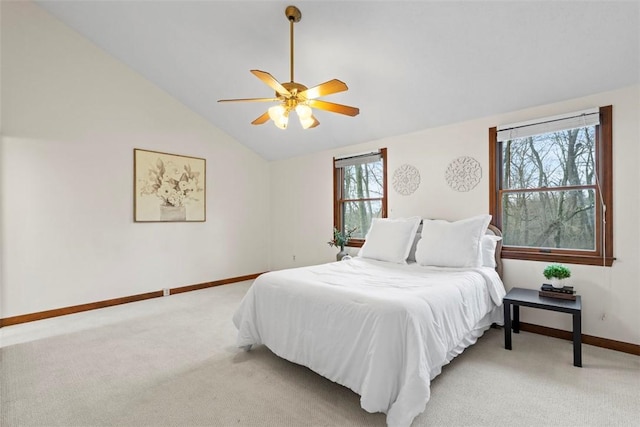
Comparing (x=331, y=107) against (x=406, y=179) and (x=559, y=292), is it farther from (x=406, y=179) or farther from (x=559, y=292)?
(x=559, y=292)

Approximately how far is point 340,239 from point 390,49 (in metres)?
2.53

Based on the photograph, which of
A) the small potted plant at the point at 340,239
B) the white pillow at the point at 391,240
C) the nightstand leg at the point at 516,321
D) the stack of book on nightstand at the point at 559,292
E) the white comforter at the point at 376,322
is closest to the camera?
the white comforter at the point at 376,322

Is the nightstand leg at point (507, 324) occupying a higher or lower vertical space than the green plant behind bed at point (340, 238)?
lower

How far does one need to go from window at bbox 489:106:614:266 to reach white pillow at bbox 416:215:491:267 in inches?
19.6

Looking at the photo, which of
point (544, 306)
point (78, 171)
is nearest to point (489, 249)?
point (544, 306)

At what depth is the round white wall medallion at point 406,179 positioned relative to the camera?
A: 156 inches

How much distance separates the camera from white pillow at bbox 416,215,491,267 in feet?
9.65

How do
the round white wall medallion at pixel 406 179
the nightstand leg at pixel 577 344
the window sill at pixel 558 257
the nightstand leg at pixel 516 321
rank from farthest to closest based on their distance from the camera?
1. the round white wall medallion at pixel 406 179
2. the nightstand leg at pixel 516 321
3. the window sill at pixel 558 257
4. the nightstand leg at pixel 577 344

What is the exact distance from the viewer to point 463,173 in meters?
3.55

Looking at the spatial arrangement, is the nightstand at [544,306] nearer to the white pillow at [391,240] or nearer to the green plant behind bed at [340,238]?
the white pillow at [391,240]

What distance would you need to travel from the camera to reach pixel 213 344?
2.81 m

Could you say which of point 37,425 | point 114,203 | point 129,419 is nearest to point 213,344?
point 129,419

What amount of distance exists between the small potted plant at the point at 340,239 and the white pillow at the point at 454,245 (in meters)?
1.39

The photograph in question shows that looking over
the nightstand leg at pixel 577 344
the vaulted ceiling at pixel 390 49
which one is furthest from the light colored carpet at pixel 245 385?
the vaulted ceiling at pixel 390 49
